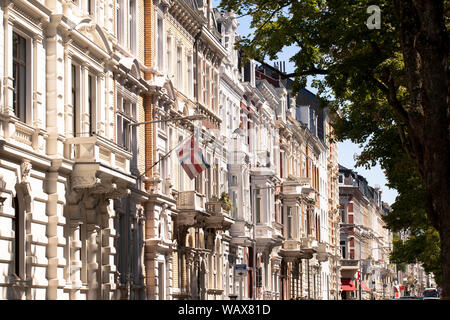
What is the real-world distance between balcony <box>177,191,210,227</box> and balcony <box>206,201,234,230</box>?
3.02 meters

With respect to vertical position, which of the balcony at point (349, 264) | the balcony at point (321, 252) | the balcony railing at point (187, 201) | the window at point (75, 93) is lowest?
the balcony at point (349, 264)

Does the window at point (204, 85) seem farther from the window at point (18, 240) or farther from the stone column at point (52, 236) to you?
the window at point (18, 240)

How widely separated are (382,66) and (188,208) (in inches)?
676

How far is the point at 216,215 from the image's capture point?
140 feet

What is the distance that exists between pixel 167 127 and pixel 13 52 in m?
15.5

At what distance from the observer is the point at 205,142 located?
43.5 metres

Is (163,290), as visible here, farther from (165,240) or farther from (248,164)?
(248,164)

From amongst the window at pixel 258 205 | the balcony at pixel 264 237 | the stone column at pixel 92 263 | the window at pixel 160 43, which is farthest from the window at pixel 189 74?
the window at pixel 258 205

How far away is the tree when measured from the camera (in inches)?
599

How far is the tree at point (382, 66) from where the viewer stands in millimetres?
15211

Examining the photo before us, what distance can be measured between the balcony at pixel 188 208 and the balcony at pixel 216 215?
3.02m

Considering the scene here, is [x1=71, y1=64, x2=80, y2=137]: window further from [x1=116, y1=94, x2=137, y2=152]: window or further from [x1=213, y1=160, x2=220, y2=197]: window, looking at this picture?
[x1=213, y1=160, x2=220, y2=197]: window
